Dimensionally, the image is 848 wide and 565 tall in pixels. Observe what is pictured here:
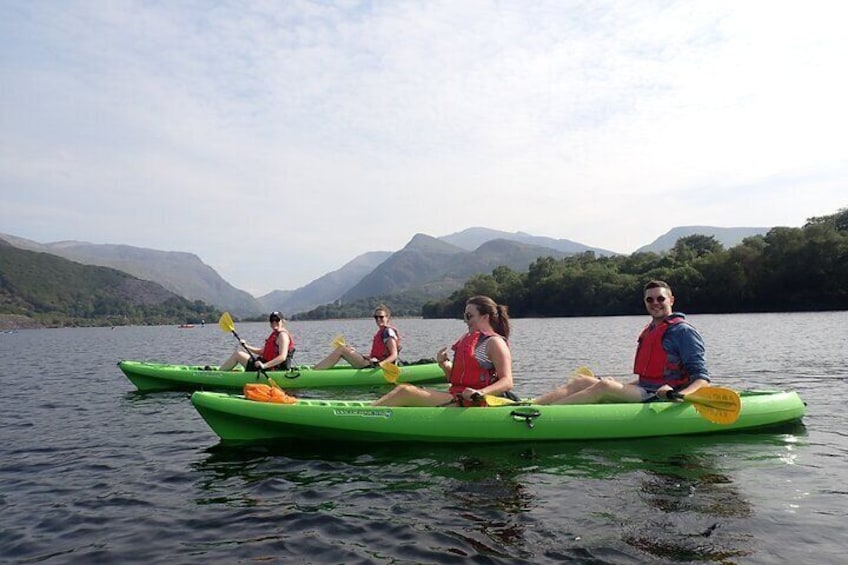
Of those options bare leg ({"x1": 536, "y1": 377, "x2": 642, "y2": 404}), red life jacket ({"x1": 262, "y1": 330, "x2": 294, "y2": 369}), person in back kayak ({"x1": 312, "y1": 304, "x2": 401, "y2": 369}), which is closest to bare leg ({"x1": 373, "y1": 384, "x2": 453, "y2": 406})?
bare leg ({"x1": 536, "y1": 377, "x2": 642, "y2": 404})

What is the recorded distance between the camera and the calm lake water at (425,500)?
16.2 feet

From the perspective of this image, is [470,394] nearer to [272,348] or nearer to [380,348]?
[380,348]

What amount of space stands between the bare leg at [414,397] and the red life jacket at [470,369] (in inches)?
11.0

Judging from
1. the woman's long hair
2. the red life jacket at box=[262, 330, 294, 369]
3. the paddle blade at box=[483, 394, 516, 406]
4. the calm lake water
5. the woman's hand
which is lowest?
the calm lake water

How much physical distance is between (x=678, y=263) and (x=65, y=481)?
80800 millimetres

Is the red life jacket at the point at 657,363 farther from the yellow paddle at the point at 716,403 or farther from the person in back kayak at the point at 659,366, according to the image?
the yellow paddle at the point at 716,403

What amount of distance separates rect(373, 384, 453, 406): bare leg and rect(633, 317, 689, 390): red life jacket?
2754 millimetres

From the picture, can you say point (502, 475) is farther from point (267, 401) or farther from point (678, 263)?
point (678, 263)

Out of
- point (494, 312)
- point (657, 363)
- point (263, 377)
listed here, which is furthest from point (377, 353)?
point (657, 363)

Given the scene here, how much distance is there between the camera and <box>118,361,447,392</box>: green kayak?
1378 cm

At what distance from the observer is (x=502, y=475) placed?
691 centimetres

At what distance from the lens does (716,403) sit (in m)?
7.53

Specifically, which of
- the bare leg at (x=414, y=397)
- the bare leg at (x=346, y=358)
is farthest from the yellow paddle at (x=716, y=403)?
the bare leg at (x=346, y=358)

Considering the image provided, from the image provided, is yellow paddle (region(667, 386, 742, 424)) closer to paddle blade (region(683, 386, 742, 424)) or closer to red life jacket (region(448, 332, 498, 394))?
paddle blade (region(683, 386, 742, 424))
